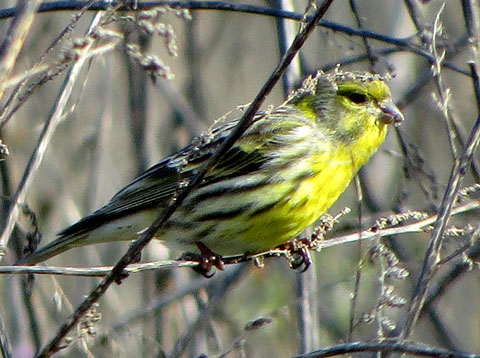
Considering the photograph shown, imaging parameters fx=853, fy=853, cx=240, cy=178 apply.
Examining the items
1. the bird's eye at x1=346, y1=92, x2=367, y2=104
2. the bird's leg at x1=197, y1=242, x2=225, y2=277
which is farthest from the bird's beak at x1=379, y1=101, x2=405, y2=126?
the bird's leg at x1=197, y1=242, x2=225, y2=277

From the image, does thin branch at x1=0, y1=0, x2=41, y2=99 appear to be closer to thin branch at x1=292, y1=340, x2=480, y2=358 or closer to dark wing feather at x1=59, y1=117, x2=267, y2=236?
thin branch at x1=292, y1=340, x2=480, y2=358

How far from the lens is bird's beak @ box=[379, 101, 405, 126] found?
157 inches

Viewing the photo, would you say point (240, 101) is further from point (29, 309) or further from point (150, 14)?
point (150, 14)

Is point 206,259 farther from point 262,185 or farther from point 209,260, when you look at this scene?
point 262,185

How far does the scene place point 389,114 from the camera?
4082mm

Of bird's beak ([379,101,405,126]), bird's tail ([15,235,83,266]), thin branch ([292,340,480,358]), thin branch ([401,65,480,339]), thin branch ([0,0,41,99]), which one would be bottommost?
thin branch ([292,340,480,358])

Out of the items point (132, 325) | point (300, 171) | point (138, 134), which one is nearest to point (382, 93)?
point (300, 171)

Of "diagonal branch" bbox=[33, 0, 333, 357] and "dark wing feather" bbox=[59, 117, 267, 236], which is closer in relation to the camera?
"diagonal branch" bbox=[33, 0, 333, 357]

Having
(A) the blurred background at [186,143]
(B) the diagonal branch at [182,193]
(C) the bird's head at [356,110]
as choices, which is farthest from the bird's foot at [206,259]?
(B) the diagonal branch at [182,193]

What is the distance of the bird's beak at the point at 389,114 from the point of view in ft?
13.1

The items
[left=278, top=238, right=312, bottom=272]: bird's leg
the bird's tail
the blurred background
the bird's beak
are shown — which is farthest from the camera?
the blurred background

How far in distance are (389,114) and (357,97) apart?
9.1 inches

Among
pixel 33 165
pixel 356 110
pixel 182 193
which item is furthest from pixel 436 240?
pixel 356 110

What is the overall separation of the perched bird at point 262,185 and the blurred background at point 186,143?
212 millimetres
